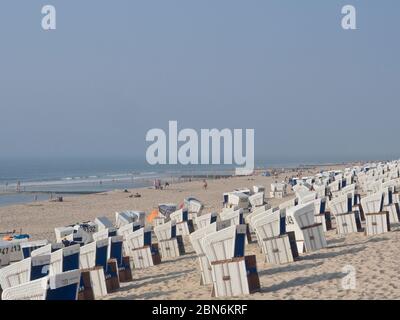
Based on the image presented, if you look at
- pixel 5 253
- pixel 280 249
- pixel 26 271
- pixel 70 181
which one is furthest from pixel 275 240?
pixel 70 181

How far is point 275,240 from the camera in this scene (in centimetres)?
1005

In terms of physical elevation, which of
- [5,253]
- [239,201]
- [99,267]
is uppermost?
[99,267]

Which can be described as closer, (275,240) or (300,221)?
(275,240)

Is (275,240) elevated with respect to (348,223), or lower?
elevated

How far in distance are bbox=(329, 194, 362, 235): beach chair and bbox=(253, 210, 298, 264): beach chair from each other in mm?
3050

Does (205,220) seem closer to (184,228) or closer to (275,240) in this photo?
(184,228)

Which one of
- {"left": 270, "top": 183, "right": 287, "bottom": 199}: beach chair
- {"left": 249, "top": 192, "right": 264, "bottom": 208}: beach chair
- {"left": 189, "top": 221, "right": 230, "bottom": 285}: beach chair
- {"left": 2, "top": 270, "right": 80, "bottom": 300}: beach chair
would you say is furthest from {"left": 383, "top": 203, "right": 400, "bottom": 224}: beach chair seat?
{"left": 270, "top": 183, "right": 287, "bottom": 199}: beach chair

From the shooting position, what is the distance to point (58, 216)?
1085 inches

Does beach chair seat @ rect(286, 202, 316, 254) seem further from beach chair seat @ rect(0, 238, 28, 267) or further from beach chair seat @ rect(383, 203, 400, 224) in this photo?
beach chair seat @ rect(0, 238, 28, 267)

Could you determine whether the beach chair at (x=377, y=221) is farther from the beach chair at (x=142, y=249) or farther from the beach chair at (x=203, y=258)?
the beach chair at (x=142, y=249)

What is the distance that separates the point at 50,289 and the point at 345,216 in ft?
26.1

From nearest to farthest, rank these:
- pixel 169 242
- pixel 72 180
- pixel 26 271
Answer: pixel 26 271
pixel 169 242
pixel 72 180

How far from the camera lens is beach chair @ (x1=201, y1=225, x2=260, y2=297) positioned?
25.3ft
